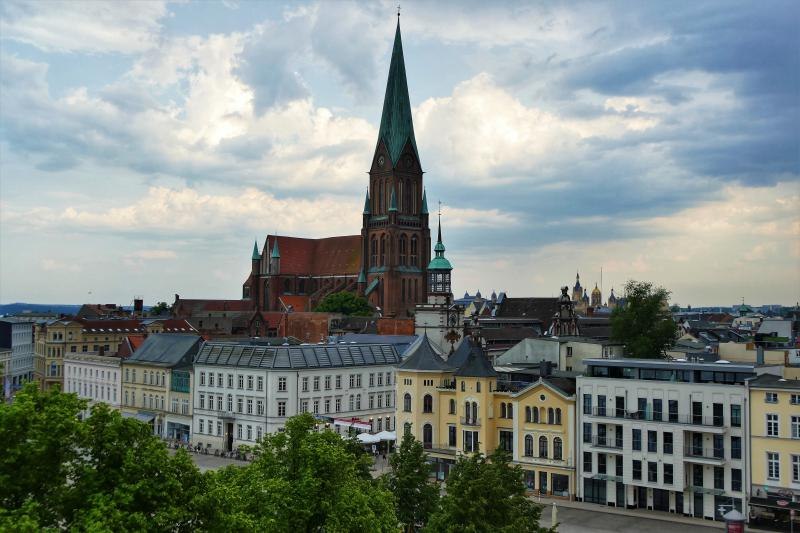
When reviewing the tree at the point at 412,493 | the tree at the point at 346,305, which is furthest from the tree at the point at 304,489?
the tree at the point at 346,305

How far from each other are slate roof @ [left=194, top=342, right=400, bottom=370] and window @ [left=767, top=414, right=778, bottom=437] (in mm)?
43745

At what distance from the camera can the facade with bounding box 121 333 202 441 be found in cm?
9406

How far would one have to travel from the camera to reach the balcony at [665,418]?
5922 cm

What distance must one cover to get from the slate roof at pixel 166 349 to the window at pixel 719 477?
191ft

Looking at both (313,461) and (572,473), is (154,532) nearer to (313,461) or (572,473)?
(313,461)

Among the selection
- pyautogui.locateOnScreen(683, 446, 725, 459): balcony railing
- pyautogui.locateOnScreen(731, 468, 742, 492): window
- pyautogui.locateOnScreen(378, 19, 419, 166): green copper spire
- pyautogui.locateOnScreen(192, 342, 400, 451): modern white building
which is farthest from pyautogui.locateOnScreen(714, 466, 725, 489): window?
pyautogui.locateOnScreen(378, 19, 419, 166): green copper spire

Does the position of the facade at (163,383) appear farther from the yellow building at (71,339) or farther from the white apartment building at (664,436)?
Result: the white apartment building at (664,436)

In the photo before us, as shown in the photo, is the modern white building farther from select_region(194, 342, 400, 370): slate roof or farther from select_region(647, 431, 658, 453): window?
select_region(647, 431, 658, 453): window

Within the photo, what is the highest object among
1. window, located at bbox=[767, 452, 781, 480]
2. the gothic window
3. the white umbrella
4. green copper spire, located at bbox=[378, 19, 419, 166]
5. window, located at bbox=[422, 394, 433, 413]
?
green copper spire, located at bbox=[378, 19, 419, 166]

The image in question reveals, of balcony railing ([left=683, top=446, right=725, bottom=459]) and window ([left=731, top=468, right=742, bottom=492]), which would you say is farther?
balcony railing ([left=683, top=446, right=725, bottom=459])

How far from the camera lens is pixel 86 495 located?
83.0ft

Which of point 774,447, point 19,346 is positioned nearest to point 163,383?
point 774,447

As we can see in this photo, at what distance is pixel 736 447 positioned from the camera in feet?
192

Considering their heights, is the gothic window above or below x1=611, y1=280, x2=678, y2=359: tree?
above
